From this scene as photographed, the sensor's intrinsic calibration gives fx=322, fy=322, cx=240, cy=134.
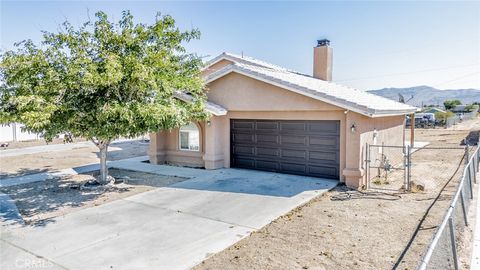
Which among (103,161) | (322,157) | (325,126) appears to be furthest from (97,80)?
(322,157)

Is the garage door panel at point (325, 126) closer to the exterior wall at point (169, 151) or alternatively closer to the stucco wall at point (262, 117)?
the stucco wall at point (262, 117)

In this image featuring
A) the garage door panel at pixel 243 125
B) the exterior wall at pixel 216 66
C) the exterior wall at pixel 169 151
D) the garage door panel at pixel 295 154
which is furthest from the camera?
the exterior wall at pixel 216 66

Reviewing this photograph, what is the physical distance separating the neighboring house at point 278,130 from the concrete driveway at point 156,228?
4.80 feet

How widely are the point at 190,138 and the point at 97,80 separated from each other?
7.41m

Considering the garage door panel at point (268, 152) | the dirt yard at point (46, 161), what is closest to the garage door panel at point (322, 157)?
the garage door panel at point (268, 152)

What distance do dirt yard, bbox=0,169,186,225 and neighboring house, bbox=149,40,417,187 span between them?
2.73 m

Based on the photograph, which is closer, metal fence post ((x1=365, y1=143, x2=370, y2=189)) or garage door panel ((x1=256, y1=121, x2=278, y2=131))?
metal fence post ((x1=365, y1=143, x2=370, y2=189))

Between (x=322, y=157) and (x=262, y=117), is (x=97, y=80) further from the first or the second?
(x=322, y=157)

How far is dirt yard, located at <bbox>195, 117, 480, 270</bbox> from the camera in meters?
5.91

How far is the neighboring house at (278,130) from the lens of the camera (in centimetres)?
1170

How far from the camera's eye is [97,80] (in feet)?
30.0

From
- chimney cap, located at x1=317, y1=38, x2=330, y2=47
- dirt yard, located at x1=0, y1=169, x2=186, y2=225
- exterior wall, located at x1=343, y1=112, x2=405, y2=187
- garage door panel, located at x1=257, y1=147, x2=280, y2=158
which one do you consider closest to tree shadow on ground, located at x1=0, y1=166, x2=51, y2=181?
dirt yard, located at x1=0, y1=169, x2=186, y2=225

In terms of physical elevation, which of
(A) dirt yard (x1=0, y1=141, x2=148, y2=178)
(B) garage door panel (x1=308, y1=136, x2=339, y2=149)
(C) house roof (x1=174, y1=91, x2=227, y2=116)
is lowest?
(A) dirt yard (x1=0, y1=141, x2=148, y2=178)

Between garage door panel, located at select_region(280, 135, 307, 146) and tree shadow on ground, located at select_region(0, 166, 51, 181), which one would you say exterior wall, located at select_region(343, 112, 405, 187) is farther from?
tree shadow on ground, located at select_region(0, 166, 51, 181)
